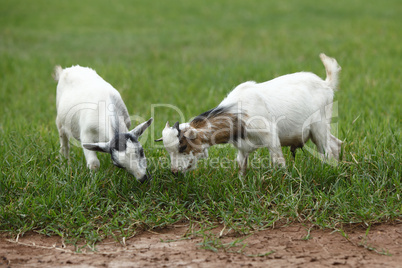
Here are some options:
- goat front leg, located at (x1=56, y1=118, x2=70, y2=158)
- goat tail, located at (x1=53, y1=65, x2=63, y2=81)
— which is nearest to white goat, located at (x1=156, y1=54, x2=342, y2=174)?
goat front leg, located at (x1=56, y1=118, x2=70, y2=158)

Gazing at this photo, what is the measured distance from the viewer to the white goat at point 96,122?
4.65m

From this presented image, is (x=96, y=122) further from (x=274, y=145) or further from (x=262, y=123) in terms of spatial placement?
(x=274, y=145)

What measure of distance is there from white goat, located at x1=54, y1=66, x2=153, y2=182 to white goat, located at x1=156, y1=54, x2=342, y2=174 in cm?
32

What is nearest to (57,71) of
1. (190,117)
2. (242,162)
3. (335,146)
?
(190,117)

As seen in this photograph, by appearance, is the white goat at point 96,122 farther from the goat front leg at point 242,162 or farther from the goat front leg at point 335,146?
the goat front leg at point 335,146

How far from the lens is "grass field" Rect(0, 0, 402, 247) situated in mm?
4664

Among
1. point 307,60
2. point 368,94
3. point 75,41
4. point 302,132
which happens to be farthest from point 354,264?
point 75,41

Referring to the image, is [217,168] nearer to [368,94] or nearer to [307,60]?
[368,94]

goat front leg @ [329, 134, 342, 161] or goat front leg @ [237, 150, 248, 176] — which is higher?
goat front leg @ [329, 134, 342, 161]

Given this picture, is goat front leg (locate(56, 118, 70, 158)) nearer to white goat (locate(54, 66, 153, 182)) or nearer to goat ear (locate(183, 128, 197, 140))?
white goat (locate(54, 66, 153, 182))

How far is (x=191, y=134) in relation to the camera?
4707 mm

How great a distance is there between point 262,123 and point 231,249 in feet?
4.36

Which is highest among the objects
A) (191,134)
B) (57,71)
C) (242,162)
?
(57,71)

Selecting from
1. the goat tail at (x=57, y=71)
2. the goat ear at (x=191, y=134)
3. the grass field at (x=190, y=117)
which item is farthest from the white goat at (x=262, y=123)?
the goat tail at (x=57, y=71)
